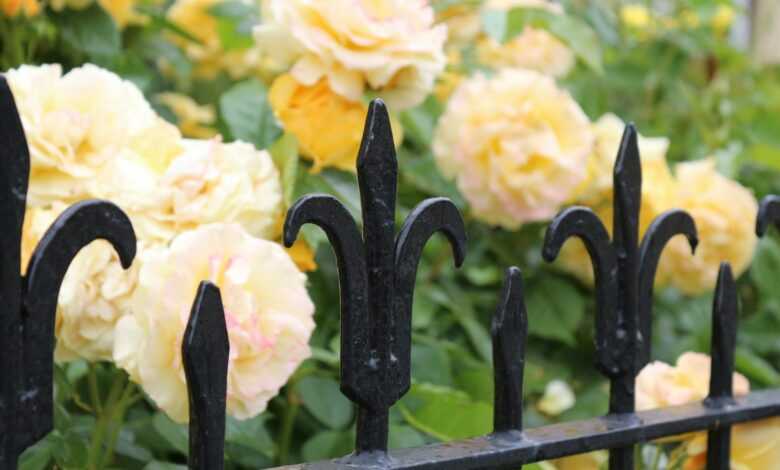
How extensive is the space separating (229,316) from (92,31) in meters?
0.63

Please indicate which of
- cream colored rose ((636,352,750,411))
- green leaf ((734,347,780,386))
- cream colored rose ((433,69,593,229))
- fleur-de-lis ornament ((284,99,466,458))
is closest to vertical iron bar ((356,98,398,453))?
fleur-de-lis ornament ((284,99,466,458))

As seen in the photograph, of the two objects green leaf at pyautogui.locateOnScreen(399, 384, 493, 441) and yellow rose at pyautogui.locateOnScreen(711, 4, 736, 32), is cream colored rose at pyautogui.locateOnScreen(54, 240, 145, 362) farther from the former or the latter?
yellow rose at pyautogui.locateOnScreen(711, 4, 736, 32)

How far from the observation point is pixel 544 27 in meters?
1.36

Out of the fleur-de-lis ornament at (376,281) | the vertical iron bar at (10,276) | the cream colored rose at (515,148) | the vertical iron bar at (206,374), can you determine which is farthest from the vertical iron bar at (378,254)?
the cream colored rose at (515,148)

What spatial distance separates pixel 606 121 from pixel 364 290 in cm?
74

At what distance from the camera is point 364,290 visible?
0.67m

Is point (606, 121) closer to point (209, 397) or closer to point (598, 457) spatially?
point (598, 457)

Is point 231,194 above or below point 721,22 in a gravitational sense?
below

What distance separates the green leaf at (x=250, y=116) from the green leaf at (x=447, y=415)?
0.29m

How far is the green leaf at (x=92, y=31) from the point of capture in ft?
3.98

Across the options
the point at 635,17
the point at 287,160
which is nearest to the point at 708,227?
the point at 287,160

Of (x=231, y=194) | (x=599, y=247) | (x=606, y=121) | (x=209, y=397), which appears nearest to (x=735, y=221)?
(x=606, y=121)

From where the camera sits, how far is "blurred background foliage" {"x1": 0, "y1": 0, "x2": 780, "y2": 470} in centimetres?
97

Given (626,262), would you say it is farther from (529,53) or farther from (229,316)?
(529,53)
